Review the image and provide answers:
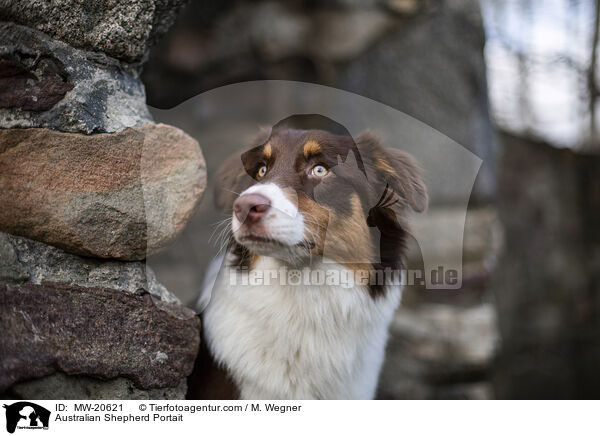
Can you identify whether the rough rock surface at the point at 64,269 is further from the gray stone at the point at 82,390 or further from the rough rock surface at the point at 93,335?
the gray stone at the point at 82,390

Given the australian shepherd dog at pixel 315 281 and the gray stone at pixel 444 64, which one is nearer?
the australian shepherd dog at pixel 315 281

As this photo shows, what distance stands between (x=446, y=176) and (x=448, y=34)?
4.29 ft

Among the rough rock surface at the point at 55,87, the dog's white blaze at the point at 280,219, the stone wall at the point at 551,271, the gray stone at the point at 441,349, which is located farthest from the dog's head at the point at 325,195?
the stone wall at the point at 551,271

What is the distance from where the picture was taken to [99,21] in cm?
151

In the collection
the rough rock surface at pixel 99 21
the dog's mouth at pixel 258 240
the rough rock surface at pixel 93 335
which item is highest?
the rough rock surface at pixel 99 21

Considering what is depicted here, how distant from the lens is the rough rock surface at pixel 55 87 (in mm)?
1423

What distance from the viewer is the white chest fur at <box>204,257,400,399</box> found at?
5.84ft

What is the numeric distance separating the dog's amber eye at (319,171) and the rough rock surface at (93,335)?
635mm

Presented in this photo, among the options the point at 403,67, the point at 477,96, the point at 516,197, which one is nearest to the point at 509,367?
the point at 516,197

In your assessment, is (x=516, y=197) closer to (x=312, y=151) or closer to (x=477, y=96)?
(x=477, y=96)

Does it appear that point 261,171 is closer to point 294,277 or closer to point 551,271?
point 294,277

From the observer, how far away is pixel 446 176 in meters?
2.30
